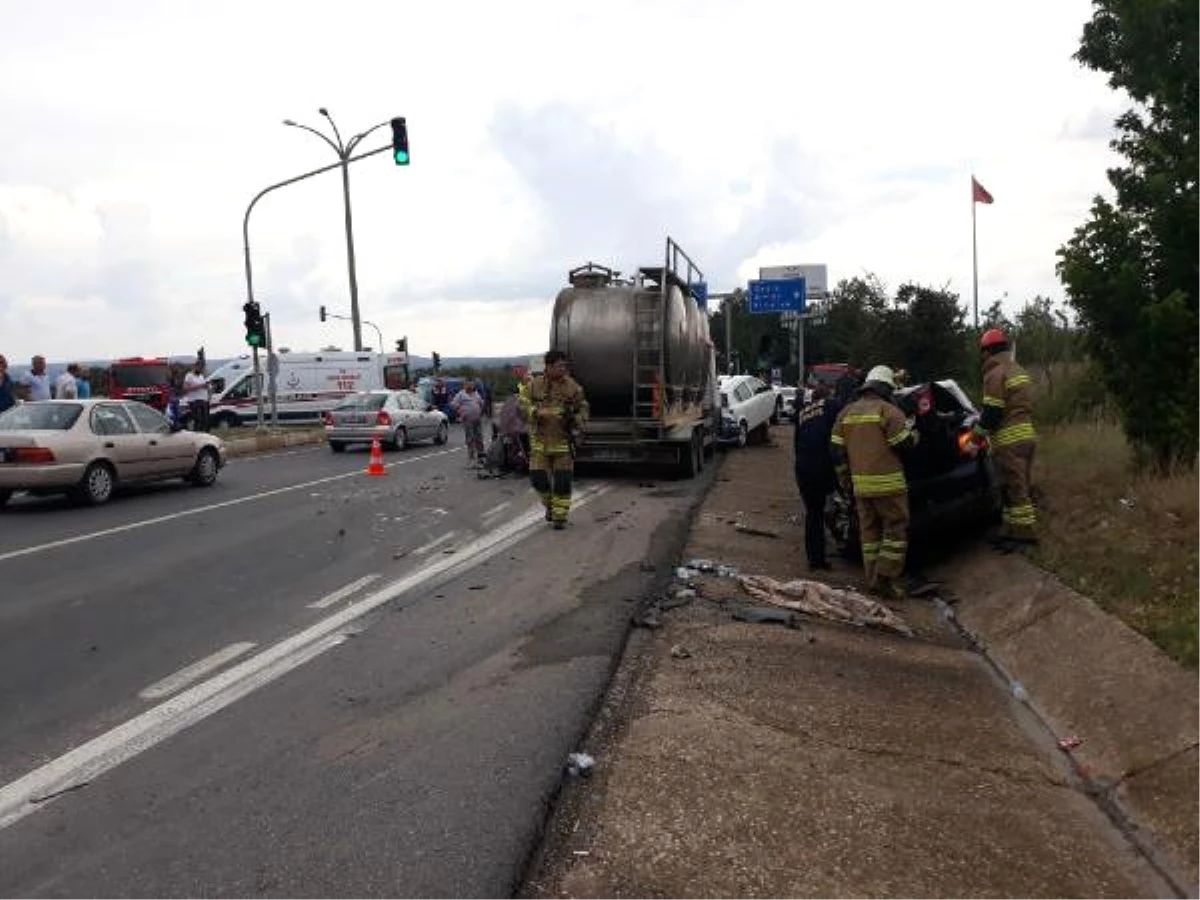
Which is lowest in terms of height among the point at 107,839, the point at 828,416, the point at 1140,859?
the point at 1140,859

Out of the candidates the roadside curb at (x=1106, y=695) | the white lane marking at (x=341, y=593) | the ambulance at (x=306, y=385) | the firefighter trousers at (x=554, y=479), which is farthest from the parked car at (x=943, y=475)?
the ambulance at (x=306, y=385)

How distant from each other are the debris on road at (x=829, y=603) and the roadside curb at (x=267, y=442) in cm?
1842

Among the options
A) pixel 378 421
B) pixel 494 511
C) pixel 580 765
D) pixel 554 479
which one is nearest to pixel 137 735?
pixel 580 765

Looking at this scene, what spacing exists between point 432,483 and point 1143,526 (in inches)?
423

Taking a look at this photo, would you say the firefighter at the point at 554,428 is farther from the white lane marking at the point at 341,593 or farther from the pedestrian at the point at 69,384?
the pedestrian at the point at 69,384

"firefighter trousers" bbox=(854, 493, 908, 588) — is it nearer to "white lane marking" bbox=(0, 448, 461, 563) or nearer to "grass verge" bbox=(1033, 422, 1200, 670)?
"grass verge" bbox=(1033, 422, 1200, 670)

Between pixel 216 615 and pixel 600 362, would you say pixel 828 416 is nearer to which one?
pixel 216 615

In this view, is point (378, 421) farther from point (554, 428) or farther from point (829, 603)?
point (829, 603)

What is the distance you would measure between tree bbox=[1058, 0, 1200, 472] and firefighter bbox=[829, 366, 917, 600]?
6.95ft

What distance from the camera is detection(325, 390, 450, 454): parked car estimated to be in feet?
78.7

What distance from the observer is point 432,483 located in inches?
639

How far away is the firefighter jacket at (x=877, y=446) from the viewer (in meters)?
7.71

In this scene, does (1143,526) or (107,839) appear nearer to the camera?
(107,839)

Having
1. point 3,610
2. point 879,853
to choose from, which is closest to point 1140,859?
point 879,853
